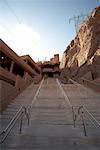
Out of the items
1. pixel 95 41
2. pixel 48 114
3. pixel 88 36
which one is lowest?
pixel 48 114

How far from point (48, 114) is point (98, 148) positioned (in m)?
3.42

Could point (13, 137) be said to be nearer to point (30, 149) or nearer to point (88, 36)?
point (30, 149)

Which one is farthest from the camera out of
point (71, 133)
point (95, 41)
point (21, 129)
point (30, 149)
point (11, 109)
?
point (95, 41)

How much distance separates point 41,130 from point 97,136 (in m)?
1.76

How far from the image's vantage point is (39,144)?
4289 millimetres

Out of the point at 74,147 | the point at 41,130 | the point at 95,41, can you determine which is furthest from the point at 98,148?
the point at 95,41

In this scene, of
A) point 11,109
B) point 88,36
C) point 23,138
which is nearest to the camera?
point 23,138

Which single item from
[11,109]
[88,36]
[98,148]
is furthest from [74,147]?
[88,36]

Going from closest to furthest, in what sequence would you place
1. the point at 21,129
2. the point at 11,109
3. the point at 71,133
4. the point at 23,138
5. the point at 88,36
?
the point at 23,138 → the point at 71,133 → the point at 21,129 → the point at 11,109 → the point at 88,36

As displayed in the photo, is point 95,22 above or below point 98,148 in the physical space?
above

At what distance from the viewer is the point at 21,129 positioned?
5.39 m

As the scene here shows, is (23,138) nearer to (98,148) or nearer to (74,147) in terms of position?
(74,147)

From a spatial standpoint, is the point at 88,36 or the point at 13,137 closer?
the point at 13,137

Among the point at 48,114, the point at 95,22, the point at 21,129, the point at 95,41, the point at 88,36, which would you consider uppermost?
the point at 95,22
